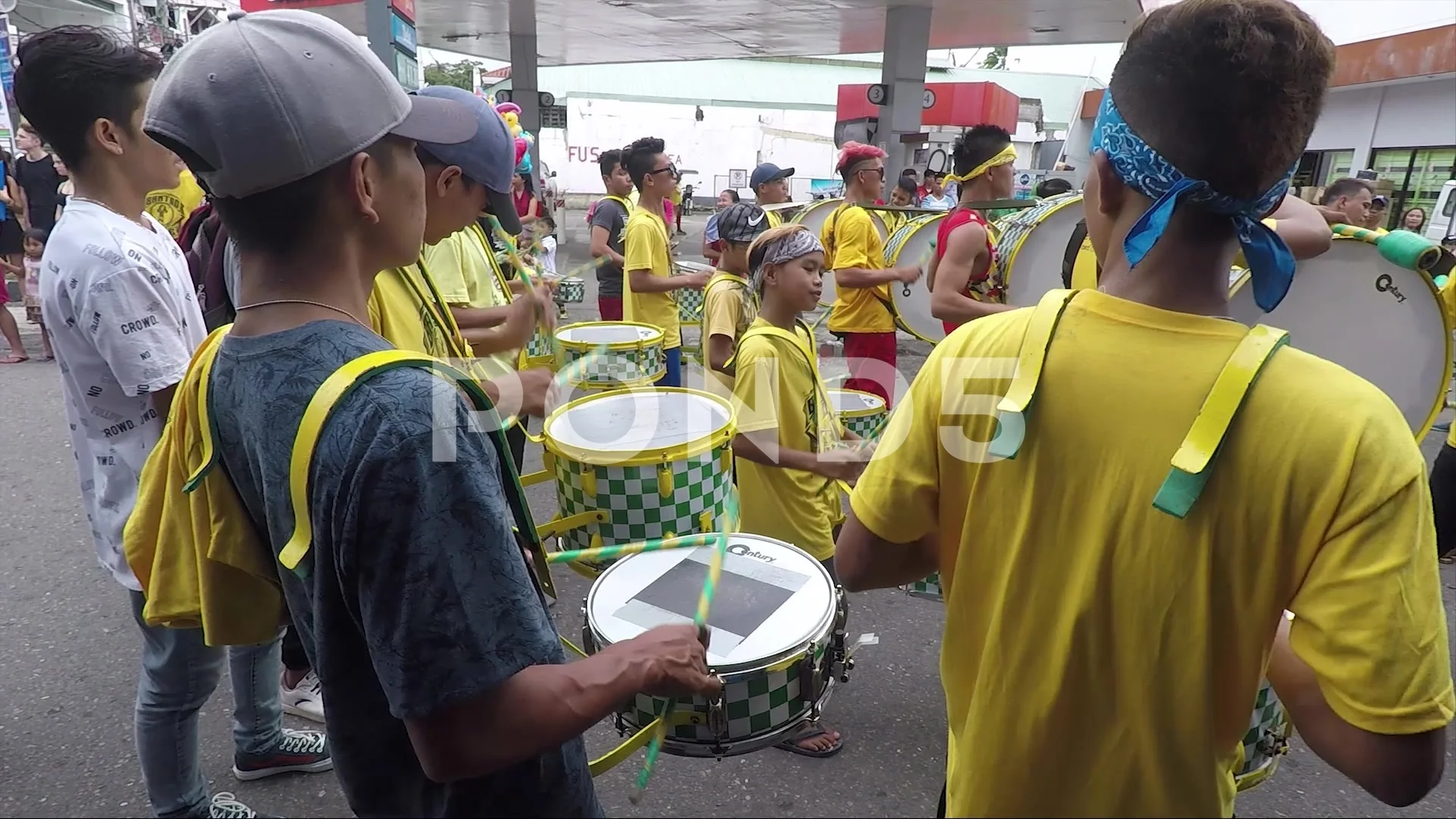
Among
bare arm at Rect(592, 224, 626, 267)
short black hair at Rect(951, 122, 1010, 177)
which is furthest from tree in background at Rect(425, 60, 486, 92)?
short black hair at Rect(951, 122, 1010, 177)

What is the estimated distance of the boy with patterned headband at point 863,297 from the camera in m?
4.68

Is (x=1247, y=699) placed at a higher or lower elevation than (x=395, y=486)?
lower

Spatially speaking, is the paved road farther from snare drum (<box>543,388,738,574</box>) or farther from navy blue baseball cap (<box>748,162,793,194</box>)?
navy blue baseball cap (<box>748,162,793,194</box>)

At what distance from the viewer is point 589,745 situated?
8.37 feet

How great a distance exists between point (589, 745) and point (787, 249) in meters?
1.81

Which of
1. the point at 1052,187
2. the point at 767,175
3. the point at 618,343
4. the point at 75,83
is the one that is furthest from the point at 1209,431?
A: the point at 1052,187

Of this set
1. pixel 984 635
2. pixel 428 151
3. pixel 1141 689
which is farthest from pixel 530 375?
pixel 1141 689

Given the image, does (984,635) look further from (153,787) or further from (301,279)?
(153,787)

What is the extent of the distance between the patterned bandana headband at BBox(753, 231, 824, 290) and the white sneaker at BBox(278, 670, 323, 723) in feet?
6.87

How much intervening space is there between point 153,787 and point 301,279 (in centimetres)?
173

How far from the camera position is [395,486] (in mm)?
827

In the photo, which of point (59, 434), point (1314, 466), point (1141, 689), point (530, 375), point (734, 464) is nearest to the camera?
point (1314, 466)

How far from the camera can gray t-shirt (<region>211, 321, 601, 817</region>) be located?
836 millimetres

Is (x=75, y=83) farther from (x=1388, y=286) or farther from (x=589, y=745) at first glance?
(x=1388, y=286)
